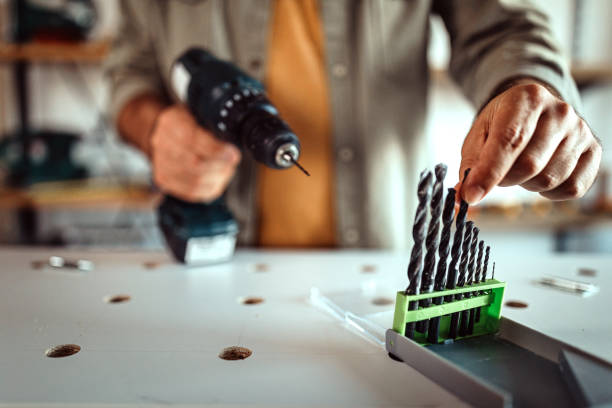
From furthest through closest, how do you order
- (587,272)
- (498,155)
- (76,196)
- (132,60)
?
(76,196) < (132,60) < (587,272) < (498,155)

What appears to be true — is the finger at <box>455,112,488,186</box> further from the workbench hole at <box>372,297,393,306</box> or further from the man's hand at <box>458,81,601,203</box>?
the workbench hole at <box>372,297,393,306</box>

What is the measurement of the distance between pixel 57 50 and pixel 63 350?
165 cm

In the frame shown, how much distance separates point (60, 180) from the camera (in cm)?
174

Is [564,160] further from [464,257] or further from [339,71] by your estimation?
[339,71]

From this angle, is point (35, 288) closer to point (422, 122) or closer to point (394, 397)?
point (394, 397)

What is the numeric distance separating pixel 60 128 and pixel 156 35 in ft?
4.05

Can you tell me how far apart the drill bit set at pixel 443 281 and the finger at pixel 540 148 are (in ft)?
0.18

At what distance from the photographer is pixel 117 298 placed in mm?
544

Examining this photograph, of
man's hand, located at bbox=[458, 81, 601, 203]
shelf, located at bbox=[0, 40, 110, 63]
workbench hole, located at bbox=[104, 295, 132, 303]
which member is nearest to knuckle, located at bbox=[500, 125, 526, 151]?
man's hand, located at bbox=[458, 81, 601, 203]

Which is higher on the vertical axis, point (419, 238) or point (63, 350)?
point (419, 238)

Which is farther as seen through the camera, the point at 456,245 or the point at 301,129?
the point at 301,129

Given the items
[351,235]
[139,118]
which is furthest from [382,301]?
[139,118]

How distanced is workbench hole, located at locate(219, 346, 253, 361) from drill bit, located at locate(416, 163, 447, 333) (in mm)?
151

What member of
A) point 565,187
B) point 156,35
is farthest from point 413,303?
point 156,35
